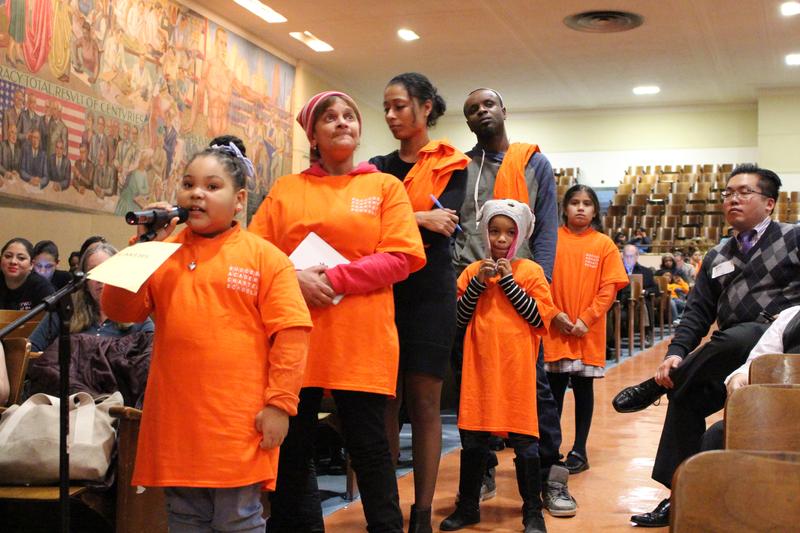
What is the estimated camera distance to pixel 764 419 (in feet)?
6.22

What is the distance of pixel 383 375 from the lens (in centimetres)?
267

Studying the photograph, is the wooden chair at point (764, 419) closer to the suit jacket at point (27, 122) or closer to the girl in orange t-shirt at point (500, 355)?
the girl in orange t-shirt at point (500, 355)

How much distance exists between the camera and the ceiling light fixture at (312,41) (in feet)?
47.9

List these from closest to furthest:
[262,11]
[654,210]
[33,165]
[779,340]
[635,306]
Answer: [779,340]
[33,165]
[635,306]
[262,11]
[654,210]

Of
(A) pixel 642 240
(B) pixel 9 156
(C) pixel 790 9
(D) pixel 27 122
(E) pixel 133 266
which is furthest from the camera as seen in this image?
(A) pixel 642 240

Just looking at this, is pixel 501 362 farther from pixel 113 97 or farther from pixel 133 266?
pixel 113 97

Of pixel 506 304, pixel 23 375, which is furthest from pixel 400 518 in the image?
pixel 23 375

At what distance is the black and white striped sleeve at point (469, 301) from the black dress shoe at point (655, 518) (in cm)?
104

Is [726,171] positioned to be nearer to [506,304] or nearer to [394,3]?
[394,3]

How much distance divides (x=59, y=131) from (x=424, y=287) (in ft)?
26.3

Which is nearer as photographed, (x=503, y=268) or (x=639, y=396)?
(x=503, y=268)

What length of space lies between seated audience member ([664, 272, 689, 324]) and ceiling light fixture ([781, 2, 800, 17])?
168 inches

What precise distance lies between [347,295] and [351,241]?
17 cm

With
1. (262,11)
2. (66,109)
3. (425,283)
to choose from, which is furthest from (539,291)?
(262,11)
